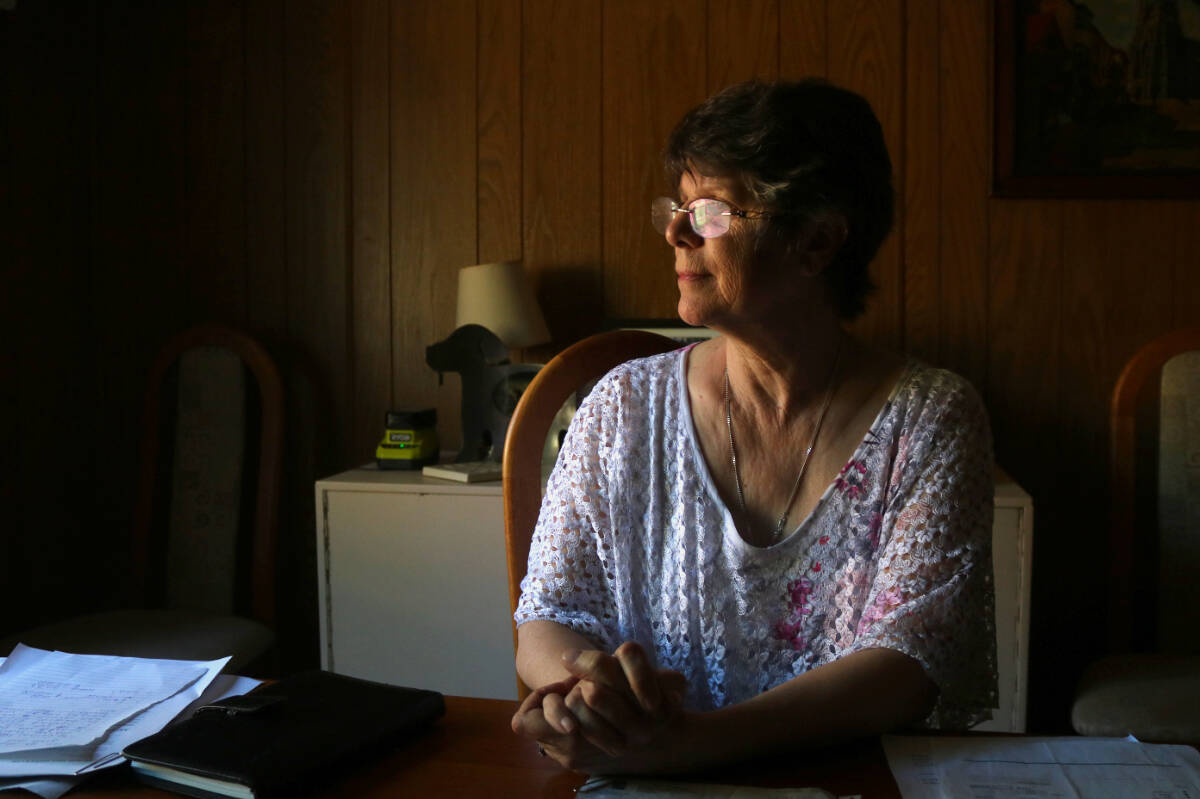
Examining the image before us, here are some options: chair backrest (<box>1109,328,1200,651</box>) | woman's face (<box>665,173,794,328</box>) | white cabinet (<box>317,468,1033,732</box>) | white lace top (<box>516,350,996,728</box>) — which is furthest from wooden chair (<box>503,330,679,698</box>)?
chair backrest (<box>1109,328,1200,651</box>)

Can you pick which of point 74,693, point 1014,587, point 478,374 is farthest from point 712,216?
point 478,374

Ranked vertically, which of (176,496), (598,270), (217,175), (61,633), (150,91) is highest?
(150,91)

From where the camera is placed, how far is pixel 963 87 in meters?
2.44

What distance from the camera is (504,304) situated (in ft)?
7.98

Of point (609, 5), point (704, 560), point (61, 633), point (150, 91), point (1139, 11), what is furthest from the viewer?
point (150, 91)

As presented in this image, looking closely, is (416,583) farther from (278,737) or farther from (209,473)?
(278,737)

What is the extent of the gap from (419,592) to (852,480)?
1.20 meters

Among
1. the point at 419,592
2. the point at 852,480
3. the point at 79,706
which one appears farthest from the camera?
the point at 419,592

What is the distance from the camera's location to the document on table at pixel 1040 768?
31.5 inches

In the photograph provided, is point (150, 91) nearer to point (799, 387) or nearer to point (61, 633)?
point (61, 633)

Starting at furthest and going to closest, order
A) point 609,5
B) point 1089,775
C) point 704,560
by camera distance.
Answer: point 609,5
point 704,560
point 1089,775

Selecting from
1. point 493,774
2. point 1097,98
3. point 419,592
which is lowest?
point 419,592

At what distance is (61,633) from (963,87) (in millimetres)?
2207

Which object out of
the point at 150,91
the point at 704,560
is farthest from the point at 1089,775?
the point at 150,91
